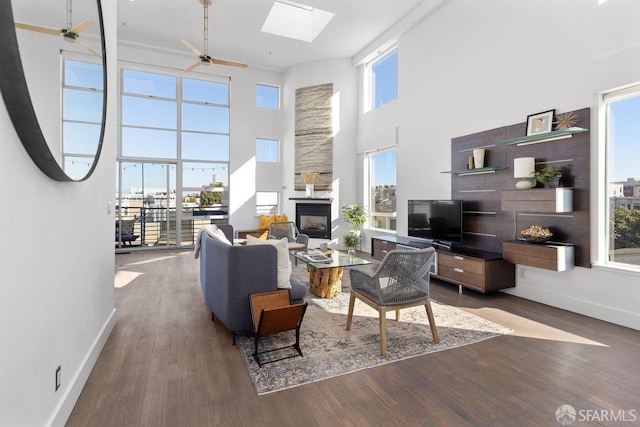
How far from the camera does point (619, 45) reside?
3.21 metres

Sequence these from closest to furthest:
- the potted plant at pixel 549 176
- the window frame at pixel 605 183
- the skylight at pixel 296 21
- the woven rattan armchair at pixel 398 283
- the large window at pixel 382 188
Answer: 1. the woven rattan armchair at pixel 398 283
2. the window frame at pixel 605 183
3. the potted plant at pixel 549 176
4. the skylight at pixel 296 21
5. the large window at pixel 382 188

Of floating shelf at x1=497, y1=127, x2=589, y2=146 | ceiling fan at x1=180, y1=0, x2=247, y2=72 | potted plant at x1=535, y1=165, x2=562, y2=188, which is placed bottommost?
potted plant at x1=535, y1=165, x2=562, y2=188

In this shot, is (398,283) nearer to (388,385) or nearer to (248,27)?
(388,385)

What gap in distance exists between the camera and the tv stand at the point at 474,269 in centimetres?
399

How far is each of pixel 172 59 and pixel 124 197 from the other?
3.60m

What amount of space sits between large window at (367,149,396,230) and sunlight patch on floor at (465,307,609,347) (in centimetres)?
355

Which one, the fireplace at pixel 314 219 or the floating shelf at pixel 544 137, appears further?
the fireplace at pixel 314 219

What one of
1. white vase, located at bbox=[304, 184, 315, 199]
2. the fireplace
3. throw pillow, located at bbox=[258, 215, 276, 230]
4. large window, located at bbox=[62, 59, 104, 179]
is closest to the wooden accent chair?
large window, located at bbox=[62, 59, 104, 179]

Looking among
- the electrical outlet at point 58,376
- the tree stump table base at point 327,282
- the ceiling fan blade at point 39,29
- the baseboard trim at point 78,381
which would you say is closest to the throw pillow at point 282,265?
the tree stump table base at point 327,282

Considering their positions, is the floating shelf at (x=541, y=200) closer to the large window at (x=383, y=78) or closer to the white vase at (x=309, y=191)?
the large window at (x=383, y=78)

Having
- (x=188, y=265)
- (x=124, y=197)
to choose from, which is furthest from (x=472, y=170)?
(x=124, y=197)

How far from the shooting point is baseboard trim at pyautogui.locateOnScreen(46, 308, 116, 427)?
1.70 metres

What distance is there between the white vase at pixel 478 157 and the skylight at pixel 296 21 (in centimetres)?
396

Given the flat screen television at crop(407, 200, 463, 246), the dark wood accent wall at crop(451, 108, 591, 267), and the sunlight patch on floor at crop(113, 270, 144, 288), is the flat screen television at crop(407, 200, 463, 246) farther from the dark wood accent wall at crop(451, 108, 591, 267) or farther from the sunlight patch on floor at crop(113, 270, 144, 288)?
the sunlight patch on floor at crop(113, 270, 144, 288)
